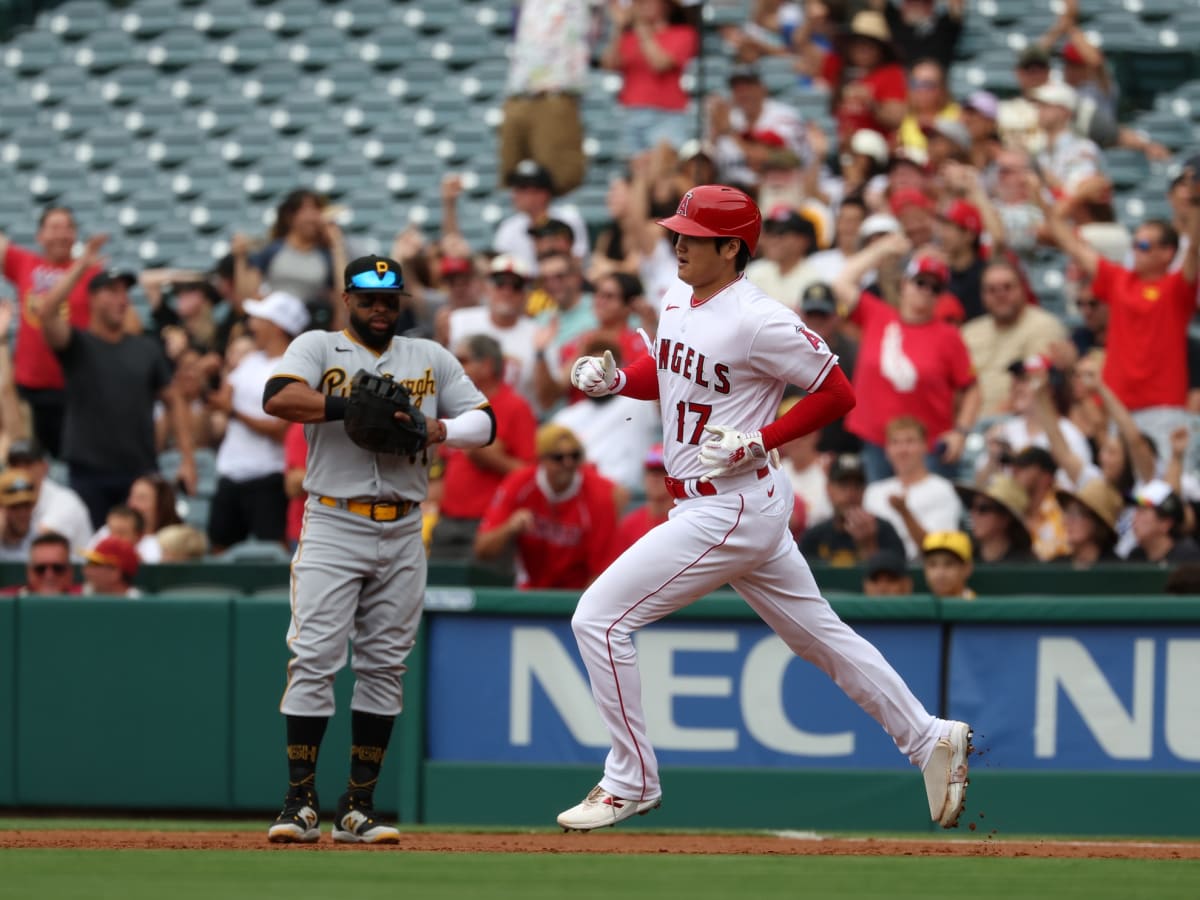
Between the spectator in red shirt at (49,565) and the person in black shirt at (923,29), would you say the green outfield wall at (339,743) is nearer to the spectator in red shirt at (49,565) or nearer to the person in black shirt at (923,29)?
the spectator in red shirt at (49,565)

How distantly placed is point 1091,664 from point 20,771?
4751 millimetres

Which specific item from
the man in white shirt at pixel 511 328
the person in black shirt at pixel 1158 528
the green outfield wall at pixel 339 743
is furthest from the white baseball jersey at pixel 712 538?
the man in white shirt at pixel 511 328

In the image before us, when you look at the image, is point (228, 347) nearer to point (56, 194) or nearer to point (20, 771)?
point (20, 771)

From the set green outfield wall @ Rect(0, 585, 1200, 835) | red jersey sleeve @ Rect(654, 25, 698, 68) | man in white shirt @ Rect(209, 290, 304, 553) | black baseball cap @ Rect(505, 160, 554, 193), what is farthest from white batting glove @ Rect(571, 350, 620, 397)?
red jersey sleeve @ Rect(654, 25, 698, 68)

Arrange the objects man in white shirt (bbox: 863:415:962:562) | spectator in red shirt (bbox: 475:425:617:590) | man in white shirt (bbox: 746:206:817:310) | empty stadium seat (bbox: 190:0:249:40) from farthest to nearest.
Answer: empty stadium seat (bbox: 190:0:249:40) → man in white shirt (bbox: 746:206:817:310) → man in white shirt (bbox: 863:415:962:562) → spectator in red shirt (bbox: 475:425:617:590)

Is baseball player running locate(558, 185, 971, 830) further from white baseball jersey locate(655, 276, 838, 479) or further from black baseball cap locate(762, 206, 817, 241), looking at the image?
black baseball cap locate(762, 206, 817, 241)

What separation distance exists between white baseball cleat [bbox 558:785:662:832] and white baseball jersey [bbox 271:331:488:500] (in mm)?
1214

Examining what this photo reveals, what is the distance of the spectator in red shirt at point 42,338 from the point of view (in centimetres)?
1140

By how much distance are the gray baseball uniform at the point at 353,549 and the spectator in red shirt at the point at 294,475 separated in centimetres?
323

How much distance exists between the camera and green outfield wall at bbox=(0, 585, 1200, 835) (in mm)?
8203

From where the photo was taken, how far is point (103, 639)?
8.88 metres

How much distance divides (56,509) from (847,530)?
4208mm

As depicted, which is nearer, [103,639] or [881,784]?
[881,784]

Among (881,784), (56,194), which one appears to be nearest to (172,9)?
(56,194)
